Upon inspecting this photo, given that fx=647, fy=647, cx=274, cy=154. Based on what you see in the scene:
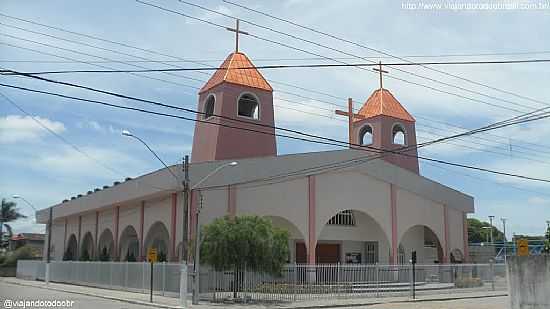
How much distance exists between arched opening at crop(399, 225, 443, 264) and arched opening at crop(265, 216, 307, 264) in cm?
818

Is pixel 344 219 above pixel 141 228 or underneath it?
above

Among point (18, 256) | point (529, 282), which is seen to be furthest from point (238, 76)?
point (18, 256)

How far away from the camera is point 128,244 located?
169 feet

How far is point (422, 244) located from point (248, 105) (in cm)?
1734

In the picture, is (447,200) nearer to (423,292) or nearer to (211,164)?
(423,292)

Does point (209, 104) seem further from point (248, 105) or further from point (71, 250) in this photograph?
point (71, 250)

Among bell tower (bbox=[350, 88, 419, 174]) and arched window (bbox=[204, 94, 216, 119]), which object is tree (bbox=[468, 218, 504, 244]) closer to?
bell tower (bbox=[350, 88, 419, 174])

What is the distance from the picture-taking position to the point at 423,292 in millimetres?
37312

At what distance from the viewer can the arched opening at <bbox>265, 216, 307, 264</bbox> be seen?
39375mm

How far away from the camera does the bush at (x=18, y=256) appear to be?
6825 cm

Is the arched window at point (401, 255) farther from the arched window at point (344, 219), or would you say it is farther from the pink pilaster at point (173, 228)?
the pink pilaster at point (173, 228)

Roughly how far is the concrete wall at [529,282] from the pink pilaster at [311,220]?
59.9 ft

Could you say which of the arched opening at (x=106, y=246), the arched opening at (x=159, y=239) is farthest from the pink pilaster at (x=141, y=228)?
the arched opening at (x=106, y=246)

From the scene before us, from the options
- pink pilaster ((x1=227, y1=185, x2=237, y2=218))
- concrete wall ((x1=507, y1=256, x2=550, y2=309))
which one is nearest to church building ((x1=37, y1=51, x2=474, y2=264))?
pink pilaster ((x1=227, y1=185, x2=237, y2=218))
